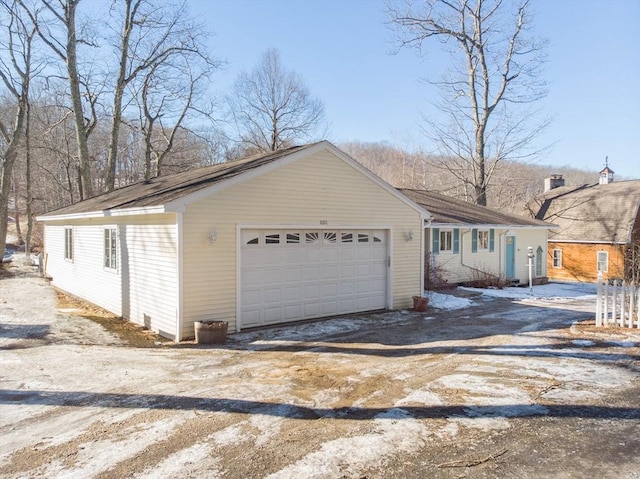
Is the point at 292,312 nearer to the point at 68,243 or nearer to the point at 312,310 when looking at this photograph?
the point at 312,310

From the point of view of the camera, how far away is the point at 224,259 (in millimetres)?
9320

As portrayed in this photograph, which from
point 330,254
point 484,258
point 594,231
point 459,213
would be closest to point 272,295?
point 330,254

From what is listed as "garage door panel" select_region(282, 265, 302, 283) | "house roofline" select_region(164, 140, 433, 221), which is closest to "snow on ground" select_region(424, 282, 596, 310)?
→ "house roofline" select_region(164, 140, 433, 221)

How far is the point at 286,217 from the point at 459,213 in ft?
38.4

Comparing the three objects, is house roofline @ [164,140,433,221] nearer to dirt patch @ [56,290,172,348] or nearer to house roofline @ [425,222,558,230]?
dirt patch @ [56,290,172,348]

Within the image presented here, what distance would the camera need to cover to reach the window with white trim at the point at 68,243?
15711 millimetres

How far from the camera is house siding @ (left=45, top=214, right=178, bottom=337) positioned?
9.12m

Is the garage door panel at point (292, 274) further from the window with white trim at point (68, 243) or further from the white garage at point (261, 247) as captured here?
the window with white trim at point (68, 243)

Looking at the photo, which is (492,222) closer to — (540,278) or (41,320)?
(540,278)

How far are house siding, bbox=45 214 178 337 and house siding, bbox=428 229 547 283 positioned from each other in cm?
1050

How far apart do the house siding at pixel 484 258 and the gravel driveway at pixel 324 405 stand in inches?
331

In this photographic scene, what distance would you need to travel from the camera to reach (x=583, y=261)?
23.8 meters

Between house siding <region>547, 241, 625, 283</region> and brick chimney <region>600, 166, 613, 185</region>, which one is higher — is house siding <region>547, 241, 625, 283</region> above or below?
below

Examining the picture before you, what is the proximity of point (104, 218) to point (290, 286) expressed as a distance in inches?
229
